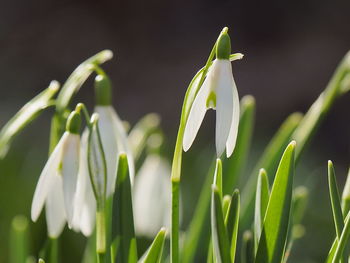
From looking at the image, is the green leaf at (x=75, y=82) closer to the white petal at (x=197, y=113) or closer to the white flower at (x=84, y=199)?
the white flower at (x=84, y=199)

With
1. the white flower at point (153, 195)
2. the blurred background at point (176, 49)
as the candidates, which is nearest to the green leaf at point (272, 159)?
the white flower at point (153, 195)

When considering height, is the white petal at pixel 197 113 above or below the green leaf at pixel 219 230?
above

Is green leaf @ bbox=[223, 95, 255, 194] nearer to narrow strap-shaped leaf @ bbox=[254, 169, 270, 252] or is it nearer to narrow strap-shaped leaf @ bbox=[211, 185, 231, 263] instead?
narrow strap-shaped leaf @ bbox=[254, 169, 270, 252]

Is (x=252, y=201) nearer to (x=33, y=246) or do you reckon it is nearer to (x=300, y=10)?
(x=33, y=246)

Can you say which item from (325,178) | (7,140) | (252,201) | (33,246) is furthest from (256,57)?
(7,140)

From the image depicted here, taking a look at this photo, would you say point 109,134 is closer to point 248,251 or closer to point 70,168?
point 70,168

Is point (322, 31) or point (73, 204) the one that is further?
point (322, 31)
